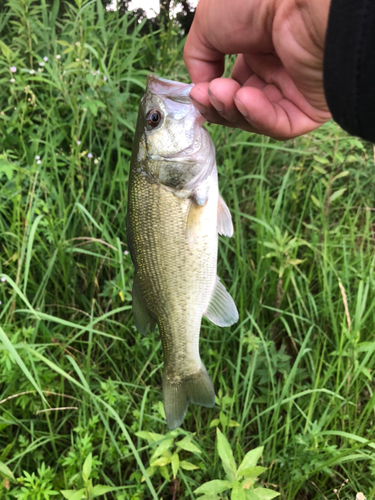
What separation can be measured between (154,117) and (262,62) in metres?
0.56

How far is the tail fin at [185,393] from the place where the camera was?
156cm

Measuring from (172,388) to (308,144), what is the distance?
2.11 m

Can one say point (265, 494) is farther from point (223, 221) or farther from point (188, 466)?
point (223, 221)

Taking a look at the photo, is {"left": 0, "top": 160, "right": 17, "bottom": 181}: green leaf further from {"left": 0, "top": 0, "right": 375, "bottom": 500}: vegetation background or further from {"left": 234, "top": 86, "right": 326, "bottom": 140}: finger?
{"left": 234, "top": 86, "right": 326, "bottom": 140}: finger

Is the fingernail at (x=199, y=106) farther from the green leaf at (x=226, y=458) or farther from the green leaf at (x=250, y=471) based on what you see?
the green leaf at (x=250, y=471)

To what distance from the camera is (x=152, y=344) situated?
2.11 m

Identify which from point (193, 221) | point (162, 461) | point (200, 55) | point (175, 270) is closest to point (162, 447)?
point (162, 461)

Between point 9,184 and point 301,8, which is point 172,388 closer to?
point 301,8

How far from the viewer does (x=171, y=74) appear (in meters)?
3.06

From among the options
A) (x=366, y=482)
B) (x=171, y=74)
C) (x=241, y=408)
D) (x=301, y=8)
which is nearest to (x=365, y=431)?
(x=366, y=482)

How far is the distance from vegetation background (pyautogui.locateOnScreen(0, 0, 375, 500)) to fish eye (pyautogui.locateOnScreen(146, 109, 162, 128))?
83 cm

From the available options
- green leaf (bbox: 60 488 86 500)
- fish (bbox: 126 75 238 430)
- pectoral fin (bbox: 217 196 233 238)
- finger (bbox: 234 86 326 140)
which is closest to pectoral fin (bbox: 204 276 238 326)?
fish (bbox: 126 75 238 430)

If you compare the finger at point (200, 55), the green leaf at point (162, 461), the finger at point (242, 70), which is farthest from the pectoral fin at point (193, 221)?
the green leaf at point (162, 461)

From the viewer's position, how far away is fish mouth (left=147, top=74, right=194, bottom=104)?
1.45 meters
